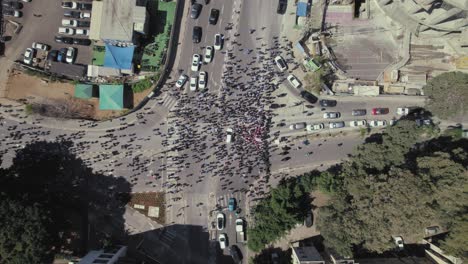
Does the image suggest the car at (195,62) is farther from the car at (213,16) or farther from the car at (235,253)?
the car at (235,253)

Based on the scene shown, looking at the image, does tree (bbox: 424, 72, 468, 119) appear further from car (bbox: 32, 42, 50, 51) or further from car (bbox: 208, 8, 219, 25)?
car (bbox: 32, 42, 50, 51)

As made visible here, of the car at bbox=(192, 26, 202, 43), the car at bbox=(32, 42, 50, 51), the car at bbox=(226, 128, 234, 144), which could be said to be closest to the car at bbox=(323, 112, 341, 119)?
the car at bbox=(226, 128, 234, 144)

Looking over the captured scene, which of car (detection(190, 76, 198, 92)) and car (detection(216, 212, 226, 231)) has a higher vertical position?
car (detection(190, 76, 198, 92))

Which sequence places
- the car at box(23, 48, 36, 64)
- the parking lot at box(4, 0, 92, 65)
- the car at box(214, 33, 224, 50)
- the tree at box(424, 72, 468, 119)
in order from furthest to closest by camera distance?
the parking lot at box(4, 0, 92, 65) → the car at box(214, 33, 224, 50) → the car at box(23, 48, 36, 64) → the tree at box(424, 72, 468, 119)

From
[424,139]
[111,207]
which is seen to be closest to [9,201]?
[111,207]

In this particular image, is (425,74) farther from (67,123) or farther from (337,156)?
(67,123)

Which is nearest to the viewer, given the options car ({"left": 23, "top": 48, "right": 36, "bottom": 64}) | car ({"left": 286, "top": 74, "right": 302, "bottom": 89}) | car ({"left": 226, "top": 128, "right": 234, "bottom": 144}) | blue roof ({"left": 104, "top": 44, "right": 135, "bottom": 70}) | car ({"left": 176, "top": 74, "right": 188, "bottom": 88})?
blue roof ({"left": 104, "top": 44, "right": 135, "bottom": 70})

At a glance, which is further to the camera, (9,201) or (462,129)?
(462,129)
